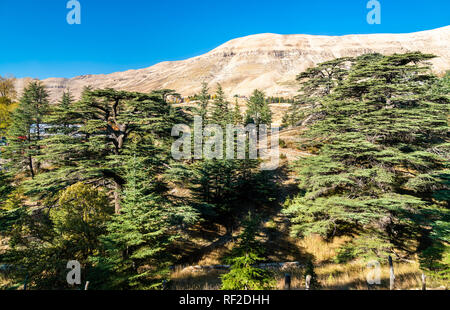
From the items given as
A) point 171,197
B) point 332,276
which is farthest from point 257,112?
point 332,276

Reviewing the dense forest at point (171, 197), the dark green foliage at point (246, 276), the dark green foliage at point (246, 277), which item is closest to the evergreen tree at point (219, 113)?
the dense forest at point (171, 197)

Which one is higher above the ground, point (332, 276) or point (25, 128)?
point (25, 128)

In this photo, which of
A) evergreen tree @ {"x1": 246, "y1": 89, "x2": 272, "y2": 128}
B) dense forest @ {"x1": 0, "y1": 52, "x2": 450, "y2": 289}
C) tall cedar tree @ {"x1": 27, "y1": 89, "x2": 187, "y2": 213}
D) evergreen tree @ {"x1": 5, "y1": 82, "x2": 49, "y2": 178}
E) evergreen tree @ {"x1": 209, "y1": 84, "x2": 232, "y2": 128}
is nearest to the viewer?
dense forest @ {"x1": 0, "y1": 52, "x2": 450, "y2": 289}

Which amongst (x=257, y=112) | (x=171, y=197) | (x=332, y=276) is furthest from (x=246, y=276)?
(x=257, y=112)

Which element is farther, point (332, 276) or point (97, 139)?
point (97, 139)

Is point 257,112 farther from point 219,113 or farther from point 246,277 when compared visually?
point 246,277

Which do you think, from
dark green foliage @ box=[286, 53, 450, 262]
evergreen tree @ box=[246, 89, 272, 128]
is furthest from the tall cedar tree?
evergreen tree @ box=[246, 89, 272, 128]

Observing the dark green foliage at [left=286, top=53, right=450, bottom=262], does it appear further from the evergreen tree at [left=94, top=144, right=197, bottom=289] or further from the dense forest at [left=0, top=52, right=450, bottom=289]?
the evergreen tree at [left=94, top=144, right=197, bottom=289]

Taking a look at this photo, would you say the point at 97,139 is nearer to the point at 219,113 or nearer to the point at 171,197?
the point at 171,197

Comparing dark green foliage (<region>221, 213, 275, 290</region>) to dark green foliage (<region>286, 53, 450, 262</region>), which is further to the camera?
dark green foliage (<region>286, 53, 450, 262</region>)

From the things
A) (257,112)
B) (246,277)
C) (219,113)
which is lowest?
(246,277)

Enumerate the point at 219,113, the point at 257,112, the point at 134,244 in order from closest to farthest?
the point at 134,244
the point at 219,113
the point at 257,112

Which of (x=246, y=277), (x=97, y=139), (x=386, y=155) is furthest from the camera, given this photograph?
(x=97, y=139)
